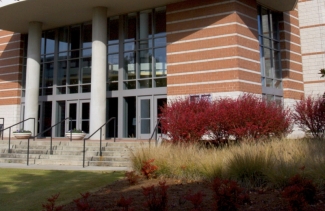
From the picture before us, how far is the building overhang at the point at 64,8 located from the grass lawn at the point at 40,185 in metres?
10.7

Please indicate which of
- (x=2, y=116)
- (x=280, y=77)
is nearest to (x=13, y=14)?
(x=2, y=116)

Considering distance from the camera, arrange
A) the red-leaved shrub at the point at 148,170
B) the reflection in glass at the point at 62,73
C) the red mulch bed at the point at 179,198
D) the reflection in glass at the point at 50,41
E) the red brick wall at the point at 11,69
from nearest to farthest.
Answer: the red mulch bed at the point at 179,198, the red-leaved shrub at the point at 148,170, the reflection in glass at the point at 62,73, the reflection in glass at the point at 50,41, the red brick wall at the point at 11,69

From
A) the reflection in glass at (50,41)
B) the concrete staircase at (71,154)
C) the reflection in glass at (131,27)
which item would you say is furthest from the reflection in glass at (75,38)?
the concrete staircase at (71,154)

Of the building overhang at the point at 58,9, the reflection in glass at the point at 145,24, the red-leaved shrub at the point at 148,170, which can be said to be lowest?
the red-leaved shrub at the point at 148,170

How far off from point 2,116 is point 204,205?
2270cm

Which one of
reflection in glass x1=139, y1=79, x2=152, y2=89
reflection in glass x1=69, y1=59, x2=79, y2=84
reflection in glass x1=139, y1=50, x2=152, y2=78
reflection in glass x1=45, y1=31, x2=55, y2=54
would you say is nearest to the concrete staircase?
reflection in glass x1=139, y1=79, x2=152, y2=89

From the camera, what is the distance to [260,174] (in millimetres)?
7367

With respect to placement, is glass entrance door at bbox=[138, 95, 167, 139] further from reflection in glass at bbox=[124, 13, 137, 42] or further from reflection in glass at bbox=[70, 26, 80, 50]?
reflection in glass at bbox=[70, 26, 80, 50]

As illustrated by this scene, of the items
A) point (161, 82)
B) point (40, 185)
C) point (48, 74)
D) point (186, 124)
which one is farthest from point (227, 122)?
point (48, 74)

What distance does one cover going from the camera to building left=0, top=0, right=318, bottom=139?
1731cm

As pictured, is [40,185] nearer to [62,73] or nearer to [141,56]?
[141,56]

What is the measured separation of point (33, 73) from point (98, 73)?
224 inches

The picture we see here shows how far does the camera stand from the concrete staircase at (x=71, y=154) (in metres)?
13.3

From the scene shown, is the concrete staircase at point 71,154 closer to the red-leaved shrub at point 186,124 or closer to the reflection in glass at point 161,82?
the red-leaved shrub at point 186,124
